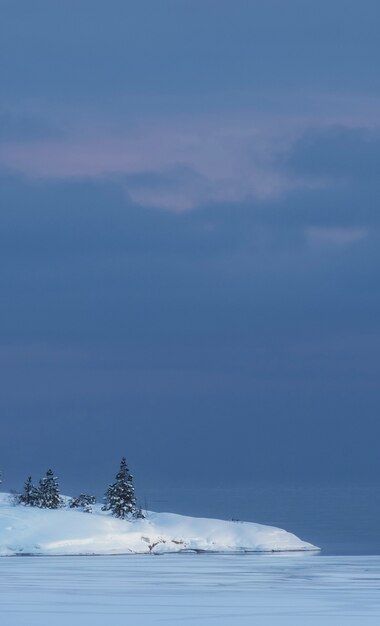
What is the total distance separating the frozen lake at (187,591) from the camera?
3747 cm

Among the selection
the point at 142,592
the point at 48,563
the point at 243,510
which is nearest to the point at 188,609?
the point at 142,592

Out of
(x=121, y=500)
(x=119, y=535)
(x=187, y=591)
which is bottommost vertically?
(x=187, y=591)

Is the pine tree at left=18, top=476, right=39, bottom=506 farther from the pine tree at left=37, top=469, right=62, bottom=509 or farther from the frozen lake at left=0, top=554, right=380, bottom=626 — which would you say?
the frozen lake at left=0, top=554, right=380, bottom=626

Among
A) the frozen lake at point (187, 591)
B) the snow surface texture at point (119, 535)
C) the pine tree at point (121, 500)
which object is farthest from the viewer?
the pine tree at point (121, 500)

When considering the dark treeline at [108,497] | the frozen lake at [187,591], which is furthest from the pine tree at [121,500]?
the frozen lake at [187,591]

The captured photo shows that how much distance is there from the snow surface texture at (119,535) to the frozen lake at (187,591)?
3.94 m

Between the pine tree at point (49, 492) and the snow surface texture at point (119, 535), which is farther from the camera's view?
the pine tree at point (49, 492)

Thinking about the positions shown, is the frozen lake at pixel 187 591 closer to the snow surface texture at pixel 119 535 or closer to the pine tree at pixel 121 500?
the snow surface texture at pixel 119 535

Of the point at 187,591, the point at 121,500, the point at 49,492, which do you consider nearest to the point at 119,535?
the point at 121,500

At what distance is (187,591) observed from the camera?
45719 mm

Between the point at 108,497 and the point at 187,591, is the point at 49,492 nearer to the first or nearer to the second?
the point at 108,497

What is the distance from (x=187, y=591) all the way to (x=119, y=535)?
2645 cm

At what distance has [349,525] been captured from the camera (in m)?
118

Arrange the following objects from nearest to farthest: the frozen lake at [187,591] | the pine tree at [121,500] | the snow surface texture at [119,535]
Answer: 1. the frozen lake at [187,591]
2. the snow surface texture at [119,535]
3. the pine tree at [121,500]
